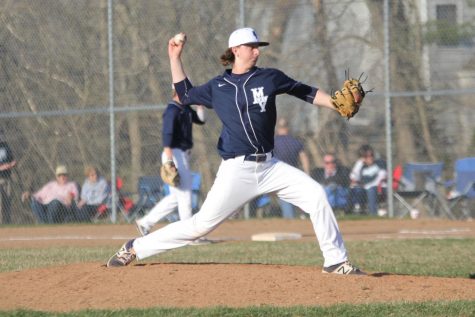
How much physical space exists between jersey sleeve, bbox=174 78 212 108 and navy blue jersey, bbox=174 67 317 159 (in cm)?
9

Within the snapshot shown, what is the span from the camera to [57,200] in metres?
17.3

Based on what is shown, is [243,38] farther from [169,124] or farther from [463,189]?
[463,189]

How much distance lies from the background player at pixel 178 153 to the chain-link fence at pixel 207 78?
4.88 metres

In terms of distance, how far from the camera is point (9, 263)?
10.4 meters

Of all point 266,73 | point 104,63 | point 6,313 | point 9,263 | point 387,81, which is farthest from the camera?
point 104,63

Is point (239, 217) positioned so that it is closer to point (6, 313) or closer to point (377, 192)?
point (377, 192)

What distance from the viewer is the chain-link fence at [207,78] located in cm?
1681

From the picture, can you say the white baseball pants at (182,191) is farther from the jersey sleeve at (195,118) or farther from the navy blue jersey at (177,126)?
the jersey sleeve at (195,118)

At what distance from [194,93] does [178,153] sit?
13.4 ft

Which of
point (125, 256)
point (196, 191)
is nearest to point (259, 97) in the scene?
point (125, 256)

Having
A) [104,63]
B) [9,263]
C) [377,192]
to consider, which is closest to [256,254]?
[9,263]

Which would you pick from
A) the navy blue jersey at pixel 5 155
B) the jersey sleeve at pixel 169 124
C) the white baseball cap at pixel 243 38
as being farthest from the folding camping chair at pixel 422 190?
the white baseball cap at pixel 243 38

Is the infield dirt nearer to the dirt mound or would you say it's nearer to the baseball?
the dirt mound

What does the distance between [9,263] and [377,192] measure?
763cm
